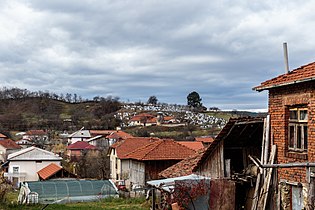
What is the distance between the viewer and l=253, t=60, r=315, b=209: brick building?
10.3 metres

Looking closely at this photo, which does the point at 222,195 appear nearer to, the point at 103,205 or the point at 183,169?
the point at 183,169

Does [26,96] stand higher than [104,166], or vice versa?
[26,96]

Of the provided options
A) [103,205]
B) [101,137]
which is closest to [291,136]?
[103,205]

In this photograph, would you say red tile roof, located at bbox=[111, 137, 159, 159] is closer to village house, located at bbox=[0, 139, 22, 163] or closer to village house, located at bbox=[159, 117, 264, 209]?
village house, located at bbox=[159, 117, 264, 209]

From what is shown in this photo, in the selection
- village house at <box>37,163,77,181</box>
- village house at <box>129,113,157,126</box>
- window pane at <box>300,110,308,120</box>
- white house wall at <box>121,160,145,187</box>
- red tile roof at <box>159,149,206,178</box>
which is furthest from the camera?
village house at <box>129,113,157,126</box>

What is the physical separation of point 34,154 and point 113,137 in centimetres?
2169

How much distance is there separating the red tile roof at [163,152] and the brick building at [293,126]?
2088 centimetres

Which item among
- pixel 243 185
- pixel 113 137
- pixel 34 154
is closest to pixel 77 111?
pixel 113 137

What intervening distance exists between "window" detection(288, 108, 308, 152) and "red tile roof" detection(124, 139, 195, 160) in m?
21.4

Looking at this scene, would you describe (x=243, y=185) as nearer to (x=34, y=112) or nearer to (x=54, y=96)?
(x=34, y=112)

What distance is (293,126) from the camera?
36.6 feet

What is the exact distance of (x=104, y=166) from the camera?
46.2m

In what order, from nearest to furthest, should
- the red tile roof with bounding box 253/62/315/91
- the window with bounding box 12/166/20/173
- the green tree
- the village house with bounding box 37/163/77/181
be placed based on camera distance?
1. the red tile roof with bounding box 253/62/315/91
2. the village house with bounding box 37/163/77/181
3. the window with bounding box 12/166/20/173
4. the green tree

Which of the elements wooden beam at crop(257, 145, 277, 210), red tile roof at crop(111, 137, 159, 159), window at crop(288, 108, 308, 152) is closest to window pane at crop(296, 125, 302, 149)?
window at crop(288, 108, 308, 152)
